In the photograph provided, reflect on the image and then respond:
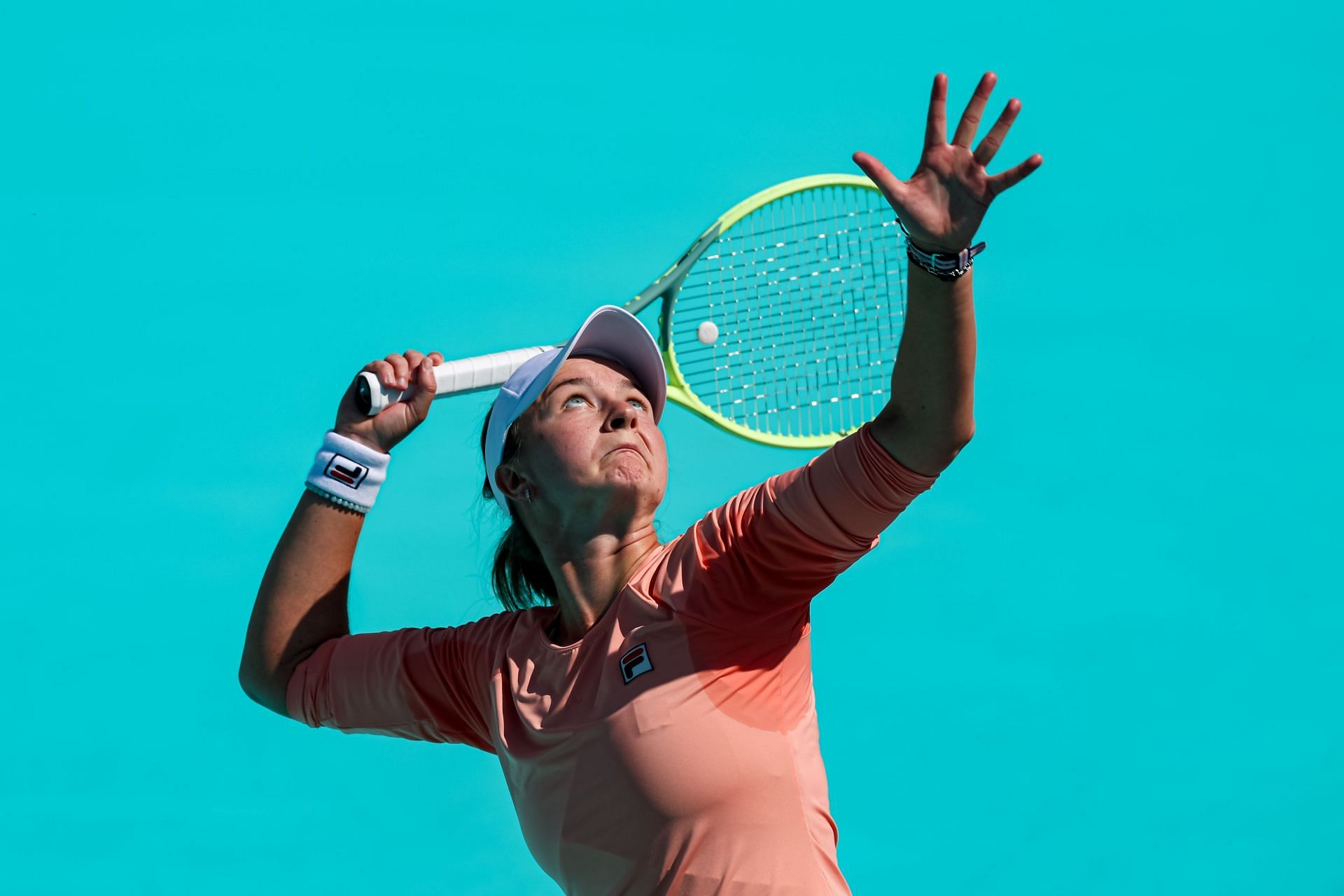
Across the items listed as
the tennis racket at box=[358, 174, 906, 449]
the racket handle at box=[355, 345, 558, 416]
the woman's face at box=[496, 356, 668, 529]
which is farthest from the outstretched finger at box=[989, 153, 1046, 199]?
the tennis racket at box=[358, 174, 906, 449]

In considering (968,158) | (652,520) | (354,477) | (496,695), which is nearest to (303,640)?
(354,477)

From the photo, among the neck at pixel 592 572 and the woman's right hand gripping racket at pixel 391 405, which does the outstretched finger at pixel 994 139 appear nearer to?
the neck at pixel 592 572

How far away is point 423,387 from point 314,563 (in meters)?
0.33

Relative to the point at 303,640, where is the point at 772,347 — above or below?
above

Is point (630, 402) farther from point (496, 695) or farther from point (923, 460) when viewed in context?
point (923, 460)

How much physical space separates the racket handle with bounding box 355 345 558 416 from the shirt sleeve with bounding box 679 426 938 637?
570mm

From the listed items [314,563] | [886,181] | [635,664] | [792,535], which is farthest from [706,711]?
[314,563]

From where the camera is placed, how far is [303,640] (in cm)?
263

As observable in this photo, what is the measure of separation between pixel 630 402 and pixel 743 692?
0.53 meters

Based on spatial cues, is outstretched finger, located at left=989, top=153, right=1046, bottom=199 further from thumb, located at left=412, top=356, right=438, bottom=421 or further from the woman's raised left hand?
thumb, located at left=412, top=356, right=438, bottom=421

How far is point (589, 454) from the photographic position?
2338 mm

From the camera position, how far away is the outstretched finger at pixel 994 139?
6.08 feet

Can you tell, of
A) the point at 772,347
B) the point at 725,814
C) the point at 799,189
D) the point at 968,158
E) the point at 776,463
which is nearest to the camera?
the point at 968,158

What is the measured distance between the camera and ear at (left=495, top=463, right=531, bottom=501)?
97.7 inches
